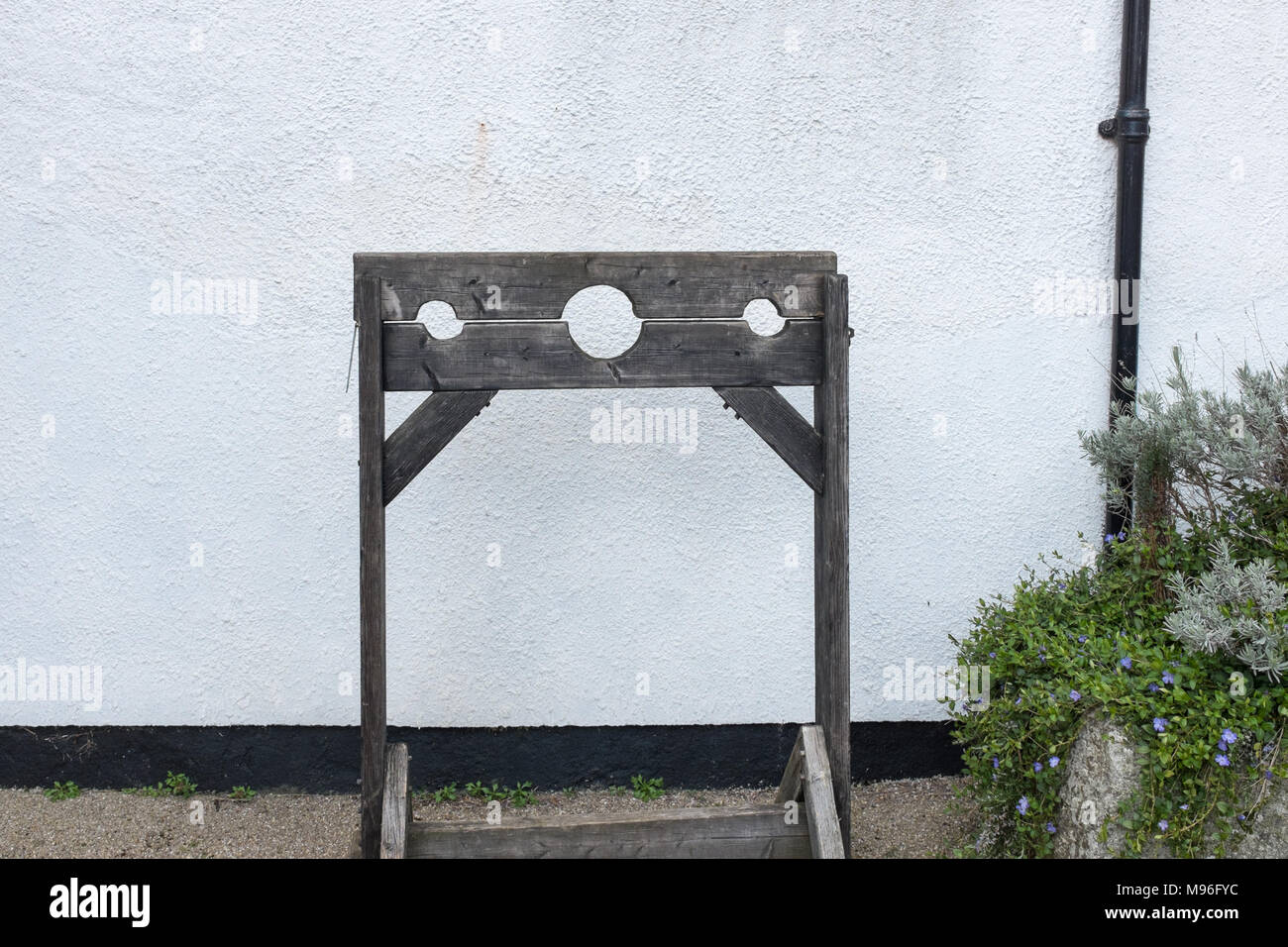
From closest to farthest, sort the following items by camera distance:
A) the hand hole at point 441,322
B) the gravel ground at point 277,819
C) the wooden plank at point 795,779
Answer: the wooden plank at point 795,779 → the gravel ground at point 277,819 → the hand hole at point 441,322

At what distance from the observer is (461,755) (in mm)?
4000

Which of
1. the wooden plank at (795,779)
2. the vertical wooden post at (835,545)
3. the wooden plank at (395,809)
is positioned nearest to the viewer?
the wooden plank at (395,809)

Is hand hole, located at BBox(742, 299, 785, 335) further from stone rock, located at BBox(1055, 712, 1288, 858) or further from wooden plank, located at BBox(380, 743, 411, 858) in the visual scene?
wooden plank, located at BBox(380, 743, 411, 858)

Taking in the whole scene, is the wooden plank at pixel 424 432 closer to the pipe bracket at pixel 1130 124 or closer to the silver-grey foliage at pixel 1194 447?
the silver-grey foliage at pixel 1194 447

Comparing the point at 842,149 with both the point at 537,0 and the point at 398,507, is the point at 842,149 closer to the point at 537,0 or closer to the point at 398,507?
the point at 537,0

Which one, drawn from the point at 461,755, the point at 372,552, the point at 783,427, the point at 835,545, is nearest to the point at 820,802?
the point at 835,545

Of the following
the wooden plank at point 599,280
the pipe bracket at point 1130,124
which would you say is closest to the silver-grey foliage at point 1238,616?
the wooden plank at point 599,280

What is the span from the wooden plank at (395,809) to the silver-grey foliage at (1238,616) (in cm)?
223

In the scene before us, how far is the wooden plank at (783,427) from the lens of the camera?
298 centimetres

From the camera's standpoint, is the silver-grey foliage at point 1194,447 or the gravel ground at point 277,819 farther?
the gravel ground at point 277,819

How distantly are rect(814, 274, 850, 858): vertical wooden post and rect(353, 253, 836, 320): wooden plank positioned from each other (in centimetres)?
8

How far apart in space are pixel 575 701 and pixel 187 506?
1.65m

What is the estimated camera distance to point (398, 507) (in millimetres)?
3898

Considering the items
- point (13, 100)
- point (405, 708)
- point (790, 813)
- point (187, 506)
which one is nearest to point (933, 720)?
point (790, 813)
